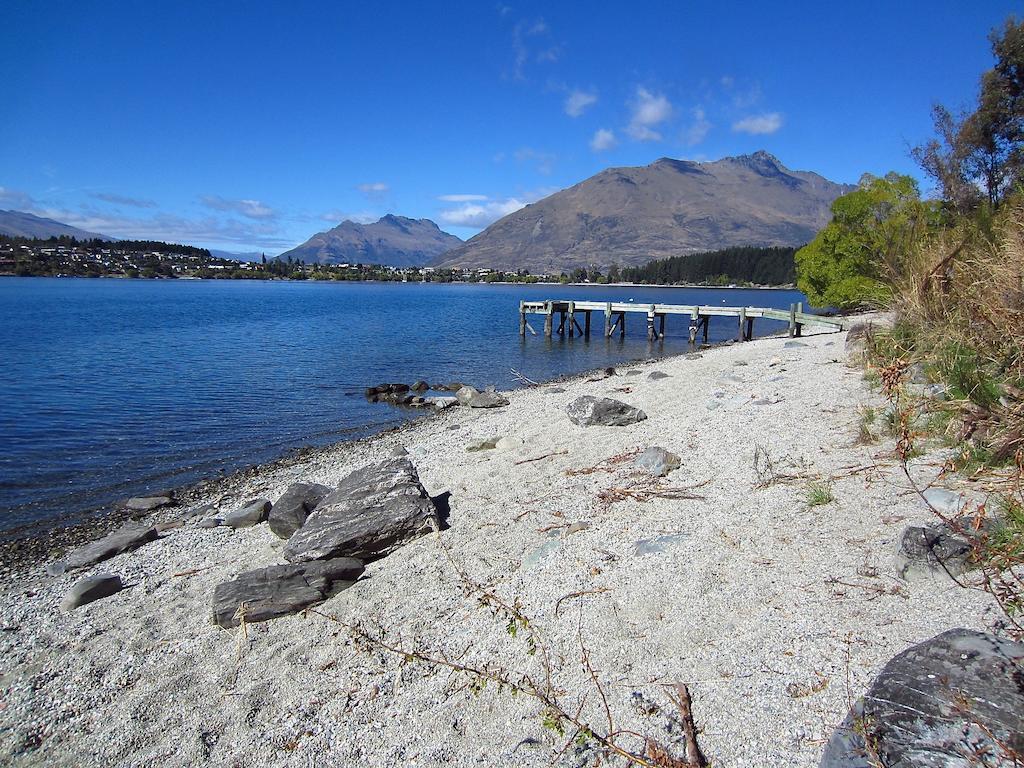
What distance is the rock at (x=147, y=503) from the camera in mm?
12047

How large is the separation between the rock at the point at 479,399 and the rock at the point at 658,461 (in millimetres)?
11971

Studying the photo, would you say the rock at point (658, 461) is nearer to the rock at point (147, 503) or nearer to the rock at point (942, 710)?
the rock at point (942, 710)

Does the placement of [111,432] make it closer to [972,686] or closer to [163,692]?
[163,692]

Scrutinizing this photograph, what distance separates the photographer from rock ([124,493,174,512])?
1205 centimetres

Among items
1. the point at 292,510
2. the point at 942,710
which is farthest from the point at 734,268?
the point at 942,710

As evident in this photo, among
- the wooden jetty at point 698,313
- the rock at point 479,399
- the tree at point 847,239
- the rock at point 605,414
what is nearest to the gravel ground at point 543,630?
the rock at point 605,414

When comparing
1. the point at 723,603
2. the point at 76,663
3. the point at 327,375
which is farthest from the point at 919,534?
the point at 327,375

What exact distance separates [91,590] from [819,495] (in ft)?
29.9

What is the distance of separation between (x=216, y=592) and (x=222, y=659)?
105cm

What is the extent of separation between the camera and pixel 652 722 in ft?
12.3

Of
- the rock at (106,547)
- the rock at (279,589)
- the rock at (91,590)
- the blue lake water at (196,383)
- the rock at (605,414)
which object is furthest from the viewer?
the blue lake water at (196,383)

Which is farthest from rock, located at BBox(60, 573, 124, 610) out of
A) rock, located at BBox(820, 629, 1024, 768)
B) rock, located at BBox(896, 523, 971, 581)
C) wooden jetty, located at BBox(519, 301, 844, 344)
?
wooden jetty, located at BBox(519, 301, 844, 344)

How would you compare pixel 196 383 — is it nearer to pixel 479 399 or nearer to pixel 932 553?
pixel 479 399

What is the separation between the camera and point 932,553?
429cm
